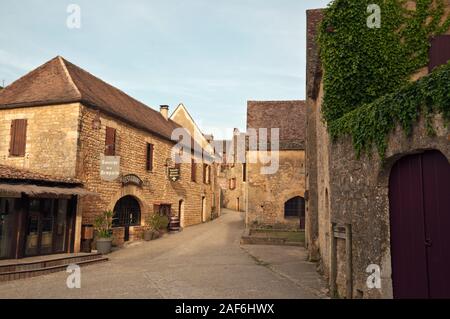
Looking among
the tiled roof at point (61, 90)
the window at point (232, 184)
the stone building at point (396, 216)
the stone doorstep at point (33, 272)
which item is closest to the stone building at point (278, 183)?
the tiled roof at point (61, 90)

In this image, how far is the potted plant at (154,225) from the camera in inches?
639

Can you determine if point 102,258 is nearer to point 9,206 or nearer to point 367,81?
point 9,206

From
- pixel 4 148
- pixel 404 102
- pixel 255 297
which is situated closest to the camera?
pixel 404 102

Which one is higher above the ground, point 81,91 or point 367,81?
point 81,91

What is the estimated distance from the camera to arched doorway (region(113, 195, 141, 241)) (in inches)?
585

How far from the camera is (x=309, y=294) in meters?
6.89

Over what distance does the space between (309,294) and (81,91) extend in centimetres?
1072

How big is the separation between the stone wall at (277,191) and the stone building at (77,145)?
212 inches

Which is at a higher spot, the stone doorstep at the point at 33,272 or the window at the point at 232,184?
the window at the point at 232,184

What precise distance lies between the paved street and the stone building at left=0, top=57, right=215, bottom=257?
2.09 metres

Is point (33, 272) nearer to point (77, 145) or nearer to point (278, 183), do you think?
point (77, 145)

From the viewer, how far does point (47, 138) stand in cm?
1267

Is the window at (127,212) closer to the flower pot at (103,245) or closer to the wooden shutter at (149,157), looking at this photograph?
the wooden shutter at (149,157)

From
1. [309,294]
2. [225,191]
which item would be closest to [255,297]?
[309,294]
